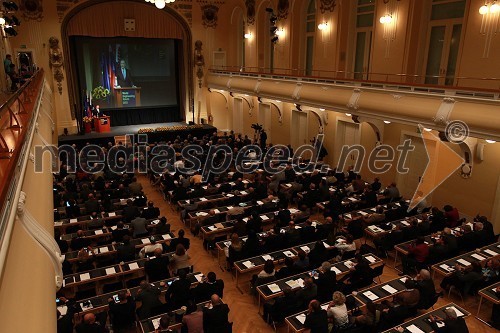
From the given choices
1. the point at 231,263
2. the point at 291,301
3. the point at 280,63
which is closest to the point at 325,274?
the point at 291,301

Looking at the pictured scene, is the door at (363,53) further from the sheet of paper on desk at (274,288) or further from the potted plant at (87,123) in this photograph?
the potted plant at (87,123)

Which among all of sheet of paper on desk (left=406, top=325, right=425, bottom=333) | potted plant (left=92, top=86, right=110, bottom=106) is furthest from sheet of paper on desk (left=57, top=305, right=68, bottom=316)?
potted plant (left=92, top=86, right=110, bottom=106)

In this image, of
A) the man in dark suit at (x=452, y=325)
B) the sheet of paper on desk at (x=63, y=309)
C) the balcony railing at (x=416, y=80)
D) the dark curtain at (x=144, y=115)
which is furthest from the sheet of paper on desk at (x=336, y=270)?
the dark curtain at (x=144, y=115)

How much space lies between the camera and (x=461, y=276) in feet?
27.0

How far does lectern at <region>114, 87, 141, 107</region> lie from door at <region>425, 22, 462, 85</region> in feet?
60.3

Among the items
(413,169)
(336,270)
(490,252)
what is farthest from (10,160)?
(413,169)

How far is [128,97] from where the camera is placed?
26.2 m

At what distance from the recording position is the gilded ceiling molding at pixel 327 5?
1744cm

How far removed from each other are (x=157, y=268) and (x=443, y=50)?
1180 cm

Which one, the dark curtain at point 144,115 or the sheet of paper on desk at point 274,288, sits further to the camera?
the dark curtain at point 144,115

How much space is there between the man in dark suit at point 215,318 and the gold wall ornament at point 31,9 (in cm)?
2127

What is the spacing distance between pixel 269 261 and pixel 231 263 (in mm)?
1533

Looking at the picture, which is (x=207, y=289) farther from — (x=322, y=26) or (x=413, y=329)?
(x=322, y=26)

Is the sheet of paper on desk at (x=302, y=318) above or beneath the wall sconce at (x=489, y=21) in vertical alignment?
beneath
